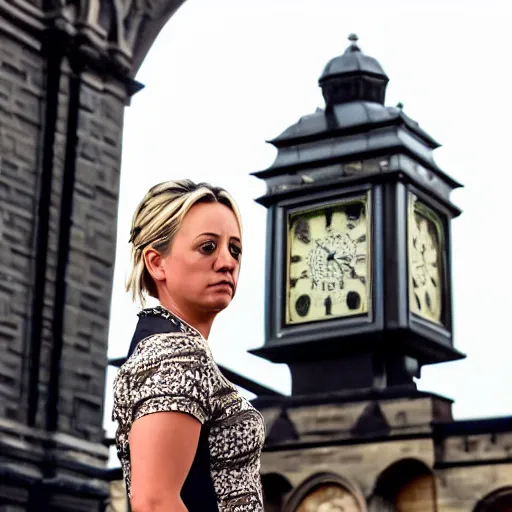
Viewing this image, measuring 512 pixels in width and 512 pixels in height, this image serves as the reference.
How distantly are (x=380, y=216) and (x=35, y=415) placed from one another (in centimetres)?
608

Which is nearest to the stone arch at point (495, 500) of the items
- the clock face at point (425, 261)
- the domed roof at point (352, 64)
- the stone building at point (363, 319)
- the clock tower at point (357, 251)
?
the stone building at point (363, 319)

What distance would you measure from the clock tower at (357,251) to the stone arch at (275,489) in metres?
→ 1.28

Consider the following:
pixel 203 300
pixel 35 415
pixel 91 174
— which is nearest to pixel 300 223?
pixel 91 174

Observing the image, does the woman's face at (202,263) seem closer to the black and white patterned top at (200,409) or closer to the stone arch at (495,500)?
the black and white patterned top at (200,409)

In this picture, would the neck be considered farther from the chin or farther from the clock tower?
the clock tower

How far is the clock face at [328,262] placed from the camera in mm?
13492

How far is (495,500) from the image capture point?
37.5ft

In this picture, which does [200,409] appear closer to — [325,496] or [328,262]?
[325,496]

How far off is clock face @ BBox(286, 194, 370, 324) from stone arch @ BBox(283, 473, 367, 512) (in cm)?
190

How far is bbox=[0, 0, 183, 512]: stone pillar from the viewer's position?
26.7 ft

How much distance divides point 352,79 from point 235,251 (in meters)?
13.1

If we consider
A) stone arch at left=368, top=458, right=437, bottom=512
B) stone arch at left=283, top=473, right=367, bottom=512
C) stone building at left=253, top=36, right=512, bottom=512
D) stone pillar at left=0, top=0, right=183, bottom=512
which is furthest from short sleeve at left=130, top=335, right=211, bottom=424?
stone arch at left=283, top=473, right=367, bottom=512

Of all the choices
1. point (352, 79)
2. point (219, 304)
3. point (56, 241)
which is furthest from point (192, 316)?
point (352, 79)

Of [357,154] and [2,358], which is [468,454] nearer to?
[357,154]
